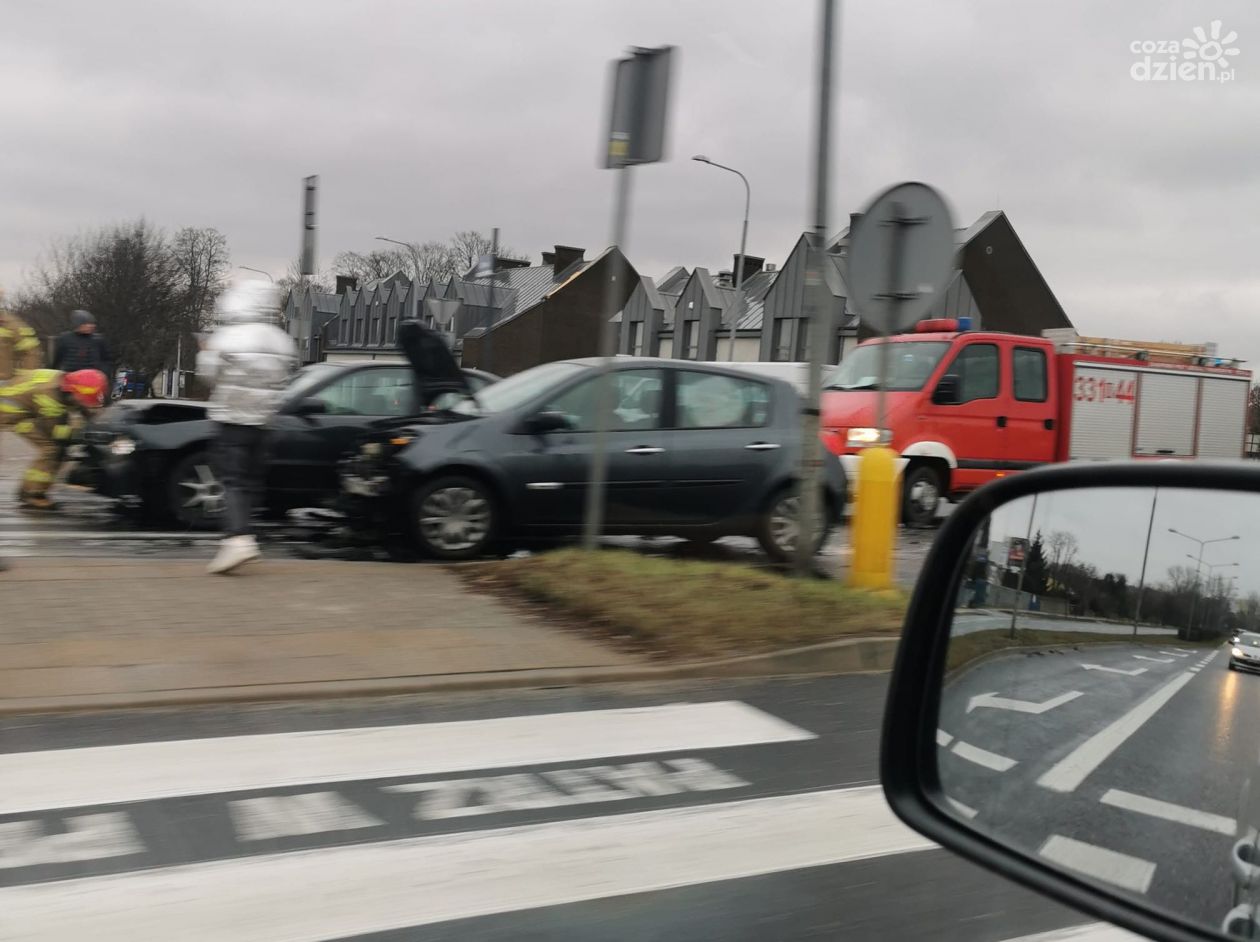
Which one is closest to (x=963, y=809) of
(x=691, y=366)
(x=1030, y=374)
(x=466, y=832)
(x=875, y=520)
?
(x=466, y=832)

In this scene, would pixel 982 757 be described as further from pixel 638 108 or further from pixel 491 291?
pixel 491 291

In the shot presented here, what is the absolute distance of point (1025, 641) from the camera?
5.28 ft

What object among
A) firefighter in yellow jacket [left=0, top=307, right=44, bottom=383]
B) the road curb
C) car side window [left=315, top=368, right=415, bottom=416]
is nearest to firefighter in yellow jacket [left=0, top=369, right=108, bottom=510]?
firefighter in yellow jacket [left=0, top=307, right=44, bottom=383]

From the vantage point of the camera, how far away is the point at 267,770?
14.3 feet

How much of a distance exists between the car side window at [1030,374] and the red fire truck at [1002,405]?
0.5 inches

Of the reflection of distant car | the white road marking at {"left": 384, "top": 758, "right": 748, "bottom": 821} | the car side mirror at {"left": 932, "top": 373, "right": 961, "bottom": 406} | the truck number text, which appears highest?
the truck number text

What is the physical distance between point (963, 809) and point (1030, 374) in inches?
548

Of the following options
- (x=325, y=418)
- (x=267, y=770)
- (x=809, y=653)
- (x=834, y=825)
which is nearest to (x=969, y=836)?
(x=834, y=825)

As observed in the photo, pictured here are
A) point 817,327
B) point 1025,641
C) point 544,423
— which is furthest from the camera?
point 544,423

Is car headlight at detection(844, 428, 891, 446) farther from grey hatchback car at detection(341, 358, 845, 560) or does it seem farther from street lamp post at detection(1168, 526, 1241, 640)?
street lamp post at detection(1168, 526, 1241, 640)

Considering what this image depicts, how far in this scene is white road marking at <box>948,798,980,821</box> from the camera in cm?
168

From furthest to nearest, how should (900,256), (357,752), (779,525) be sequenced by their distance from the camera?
(779,525)
(900,256)
(357,752)

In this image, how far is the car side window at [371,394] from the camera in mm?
11102

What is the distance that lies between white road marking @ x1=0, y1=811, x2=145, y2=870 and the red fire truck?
33.5 ft
